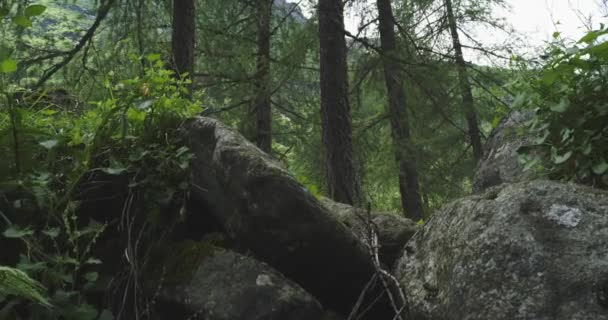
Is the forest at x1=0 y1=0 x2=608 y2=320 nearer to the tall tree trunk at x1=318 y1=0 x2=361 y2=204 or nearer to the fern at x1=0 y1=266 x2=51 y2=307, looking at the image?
the fern at x1=0 y1=266 x2=51 y2=307

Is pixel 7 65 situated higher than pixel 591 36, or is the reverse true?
pixel 591 36

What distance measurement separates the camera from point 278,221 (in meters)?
2.57

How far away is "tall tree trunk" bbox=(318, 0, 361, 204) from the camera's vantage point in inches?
237

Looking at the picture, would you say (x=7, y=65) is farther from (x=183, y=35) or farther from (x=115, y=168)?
(x=183, y=35)

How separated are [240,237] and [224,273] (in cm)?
26

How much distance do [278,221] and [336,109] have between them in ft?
12.0

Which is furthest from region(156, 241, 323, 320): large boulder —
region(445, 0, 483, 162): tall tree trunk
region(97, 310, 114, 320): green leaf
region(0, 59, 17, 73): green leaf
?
region(445, 0, 483, 162): tall tree trunk

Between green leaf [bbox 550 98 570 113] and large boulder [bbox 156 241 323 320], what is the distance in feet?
4.89

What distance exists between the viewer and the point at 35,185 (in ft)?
8.27

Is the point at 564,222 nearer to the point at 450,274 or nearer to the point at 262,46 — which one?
the point at 450,274

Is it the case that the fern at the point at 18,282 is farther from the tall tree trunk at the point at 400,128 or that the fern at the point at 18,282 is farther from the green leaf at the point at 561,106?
the tall tree trunk at the point at 400,128

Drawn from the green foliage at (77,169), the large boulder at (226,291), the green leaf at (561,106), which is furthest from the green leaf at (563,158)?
the green foliage at (77,169)

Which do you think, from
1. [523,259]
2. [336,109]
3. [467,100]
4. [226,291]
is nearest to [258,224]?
[226,291]

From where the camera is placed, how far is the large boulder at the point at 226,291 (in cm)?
237
